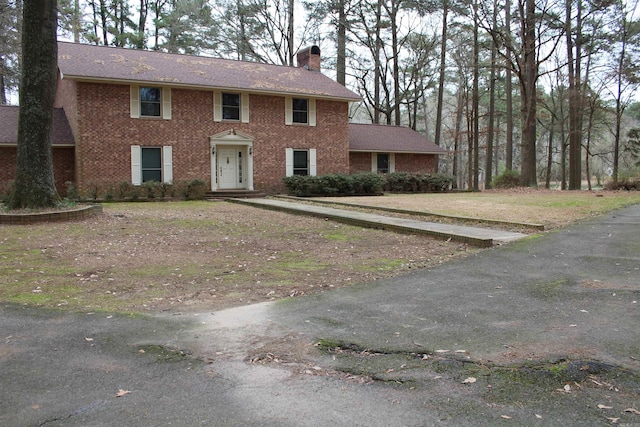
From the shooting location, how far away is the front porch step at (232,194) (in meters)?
20.6

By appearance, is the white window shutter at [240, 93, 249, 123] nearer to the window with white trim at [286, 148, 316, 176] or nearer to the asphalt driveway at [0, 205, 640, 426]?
the window with white trim at [286, 148, 316, 176]

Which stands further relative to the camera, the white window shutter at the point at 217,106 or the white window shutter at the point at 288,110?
the white window shutter at the point at 288,110

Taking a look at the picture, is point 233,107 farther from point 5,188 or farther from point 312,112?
point 5,188

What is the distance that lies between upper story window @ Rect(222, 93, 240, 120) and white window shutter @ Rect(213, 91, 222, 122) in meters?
0.21

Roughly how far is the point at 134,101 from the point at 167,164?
2801 millimetres

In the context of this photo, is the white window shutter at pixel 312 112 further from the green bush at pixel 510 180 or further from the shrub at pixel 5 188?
the shrub at pixel 5 188

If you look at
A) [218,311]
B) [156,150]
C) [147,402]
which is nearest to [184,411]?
[147,402]

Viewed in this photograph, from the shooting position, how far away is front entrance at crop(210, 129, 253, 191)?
70.1 ft

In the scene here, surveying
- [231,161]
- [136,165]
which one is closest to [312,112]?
[231,161]

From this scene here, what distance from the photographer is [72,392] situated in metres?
2.88

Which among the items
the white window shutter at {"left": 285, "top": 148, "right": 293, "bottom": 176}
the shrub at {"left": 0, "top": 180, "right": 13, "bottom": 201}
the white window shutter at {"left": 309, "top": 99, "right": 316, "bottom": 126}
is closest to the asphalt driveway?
the shrub at {"left": 0, "top": 180, "right": 13, "bottom": 201}

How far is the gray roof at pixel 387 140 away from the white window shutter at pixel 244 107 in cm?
625

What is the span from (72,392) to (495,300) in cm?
375

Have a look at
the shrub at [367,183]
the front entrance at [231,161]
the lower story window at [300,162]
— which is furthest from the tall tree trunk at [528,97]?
the front entrance at [231,161]
